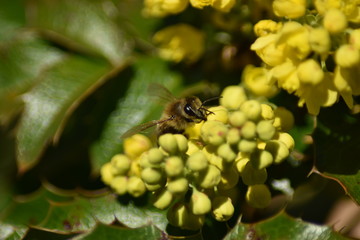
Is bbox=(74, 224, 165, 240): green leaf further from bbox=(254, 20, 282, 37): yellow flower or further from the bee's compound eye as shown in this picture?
bbox=(254, 20, 282, 37): yellow flower

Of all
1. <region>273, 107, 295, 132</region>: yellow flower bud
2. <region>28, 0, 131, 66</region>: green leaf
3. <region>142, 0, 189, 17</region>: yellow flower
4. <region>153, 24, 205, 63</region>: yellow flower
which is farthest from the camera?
<region>28, 0, 131, 66</region>: green leaf

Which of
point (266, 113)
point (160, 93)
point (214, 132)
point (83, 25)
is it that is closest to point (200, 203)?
point (214, 132)

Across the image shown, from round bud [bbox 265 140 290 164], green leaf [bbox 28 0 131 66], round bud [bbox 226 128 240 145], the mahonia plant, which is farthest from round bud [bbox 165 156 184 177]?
green leaf [bbox 28 0 131 66]

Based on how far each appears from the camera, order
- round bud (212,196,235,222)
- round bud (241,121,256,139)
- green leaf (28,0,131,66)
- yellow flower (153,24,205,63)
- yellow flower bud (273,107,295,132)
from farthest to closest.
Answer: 1. green leaf (28,0,131,66)
2. yellow flower (153,24,205,63)
3. yellow flower bud (273,107,295,132)
4. round bud (212,196,235,222)
5. round bud (241,121,256,139)

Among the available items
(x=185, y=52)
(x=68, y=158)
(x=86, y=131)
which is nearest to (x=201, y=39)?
(x=185, y=52)

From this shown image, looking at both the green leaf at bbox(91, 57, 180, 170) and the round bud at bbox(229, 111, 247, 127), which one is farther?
the green leaf at bbox(91, 57, 180, 170)

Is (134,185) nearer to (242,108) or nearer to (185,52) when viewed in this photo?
(242,108)

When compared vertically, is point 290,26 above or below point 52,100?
above
